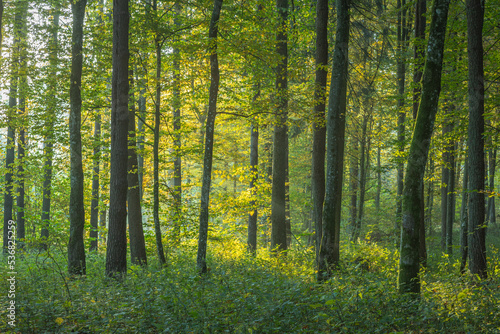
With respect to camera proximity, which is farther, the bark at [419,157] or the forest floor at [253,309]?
the bark at [419,157]

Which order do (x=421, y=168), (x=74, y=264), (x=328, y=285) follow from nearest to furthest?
1. (x=421, y=168)
2. (x=328, y=285)
3. (x=74, y=264)

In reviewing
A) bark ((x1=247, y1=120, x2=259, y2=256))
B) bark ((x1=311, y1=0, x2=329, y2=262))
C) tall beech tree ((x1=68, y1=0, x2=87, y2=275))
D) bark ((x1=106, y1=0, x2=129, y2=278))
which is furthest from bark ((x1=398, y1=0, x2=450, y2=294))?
bark ((x1=247, y1=120, x2=259, y2=256))

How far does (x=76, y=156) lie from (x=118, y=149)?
1863 millimetres

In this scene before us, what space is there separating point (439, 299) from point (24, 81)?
13747mm

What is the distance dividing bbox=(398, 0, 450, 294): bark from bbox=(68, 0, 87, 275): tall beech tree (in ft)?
27.9

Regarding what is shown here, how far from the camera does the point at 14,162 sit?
51.5 feet

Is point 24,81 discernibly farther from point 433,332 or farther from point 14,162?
point 433,332

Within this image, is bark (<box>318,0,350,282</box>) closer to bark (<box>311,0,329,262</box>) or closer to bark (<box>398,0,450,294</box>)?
bark (<box>311,0,329,262</box>)

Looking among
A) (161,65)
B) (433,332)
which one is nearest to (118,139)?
(161,65)

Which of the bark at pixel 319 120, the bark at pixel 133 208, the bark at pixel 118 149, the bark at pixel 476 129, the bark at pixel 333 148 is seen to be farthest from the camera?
the bark at pixel 133 208

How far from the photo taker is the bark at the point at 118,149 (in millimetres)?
8797

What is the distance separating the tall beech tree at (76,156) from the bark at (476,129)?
35.0ft

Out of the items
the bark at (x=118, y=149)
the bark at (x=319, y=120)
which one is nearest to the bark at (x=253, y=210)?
the bark at (x=319, y=120)

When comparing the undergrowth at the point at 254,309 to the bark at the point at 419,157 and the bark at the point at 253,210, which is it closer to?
the bark at the point at 419,157
